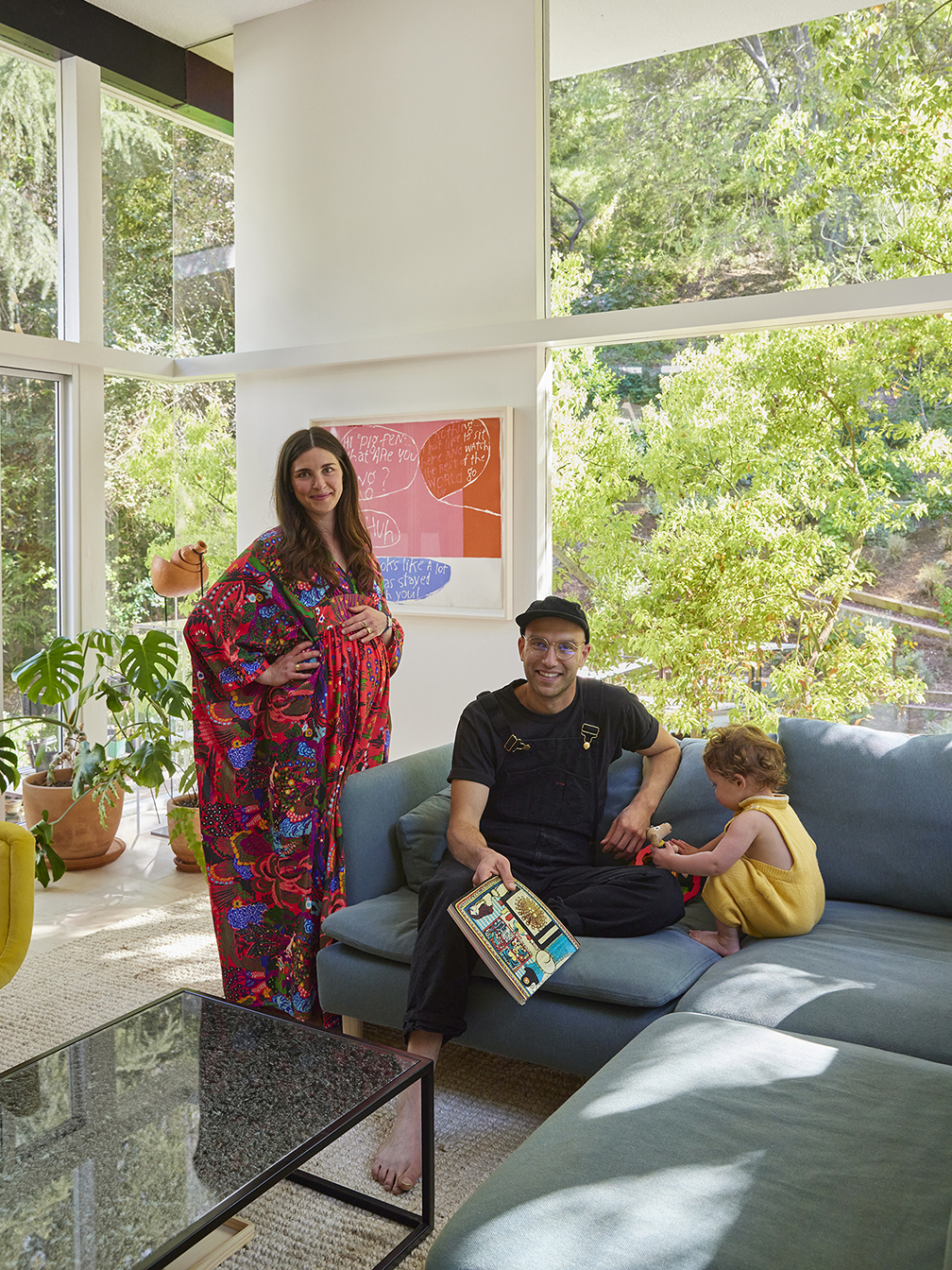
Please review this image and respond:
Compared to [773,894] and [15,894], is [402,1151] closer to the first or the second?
[773,894]

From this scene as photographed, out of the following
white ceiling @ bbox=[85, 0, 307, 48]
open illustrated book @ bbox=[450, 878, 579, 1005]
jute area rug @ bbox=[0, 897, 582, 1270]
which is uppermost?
white ceiling @ bbox=[85, 0, 307, 48]

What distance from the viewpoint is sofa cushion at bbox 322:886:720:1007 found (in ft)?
6.68

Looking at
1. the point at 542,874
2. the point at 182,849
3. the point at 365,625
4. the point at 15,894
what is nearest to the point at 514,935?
the point at 542,874

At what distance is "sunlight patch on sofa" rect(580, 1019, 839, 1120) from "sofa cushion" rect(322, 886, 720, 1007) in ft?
0.81

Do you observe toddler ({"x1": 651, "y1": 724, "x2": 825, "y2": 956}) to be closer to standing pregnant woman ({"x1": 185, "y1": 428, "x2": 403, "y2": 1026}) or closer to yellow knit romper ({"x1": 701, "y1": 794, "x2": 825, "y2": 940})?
yellow knit romper ({"x1": 701, "y1": 794, "x2": 825, "y2": 940})

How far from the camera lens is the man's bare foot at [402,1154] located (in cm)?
198

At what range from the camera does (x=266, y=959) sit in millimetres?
2691

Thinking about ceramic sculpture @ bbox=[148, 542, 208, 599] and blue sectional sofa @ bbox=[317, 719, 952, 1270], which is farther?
ceramic sculpture @ bbox=[148, 542, 208, 599]

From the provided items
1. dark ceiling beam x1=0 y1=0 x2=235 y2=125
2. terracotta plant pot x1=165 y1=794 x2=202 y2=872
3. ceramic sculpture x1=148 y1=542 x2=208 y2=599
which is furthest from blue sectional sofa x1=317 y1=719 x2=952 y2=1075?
dark ceiling beam x1=0 y1=0 x2=235 y2=125

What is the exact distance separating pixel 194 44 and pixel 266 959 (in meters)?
4.30

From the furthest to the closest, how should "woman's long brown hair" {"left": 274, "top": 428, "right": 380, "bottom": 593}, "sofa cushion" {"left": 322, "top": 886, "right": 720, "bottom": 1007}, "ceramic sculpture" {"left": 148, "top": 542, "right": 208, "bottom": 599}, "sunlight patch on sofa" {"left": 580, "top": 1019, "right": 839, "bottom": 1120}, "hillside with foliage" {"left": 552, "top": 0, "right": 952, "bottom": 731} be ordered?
1. "ceramic sculpture" {"left": 148, "top": 542, "right": 208, "bottom": 599}
2. "hillside with foliage" {"left": 552, "top": 0, "right": 952, "bottom": 731}
3. "woman's long brown hair" {"left": 274, "top": 428, "right": 380, "bottom": 593}
4. "sofa cushion" {"left": 322, "top": 886, "right": 720, "bottom": 1007}
5. "sunlight patch on sofa" {"left": 580, "top": 1019, "right": 839, "bottom": 1120}

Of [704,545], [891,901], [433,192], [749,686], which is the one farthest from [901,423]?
[433,192]

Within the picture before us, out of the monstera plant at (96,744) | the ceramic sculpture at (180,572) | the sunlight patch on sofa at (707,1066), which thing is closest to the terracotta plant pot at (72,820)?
the monstera plant at (96,744)

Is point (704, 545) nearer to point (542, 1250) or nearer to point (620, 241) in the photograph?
point (620, 241)
